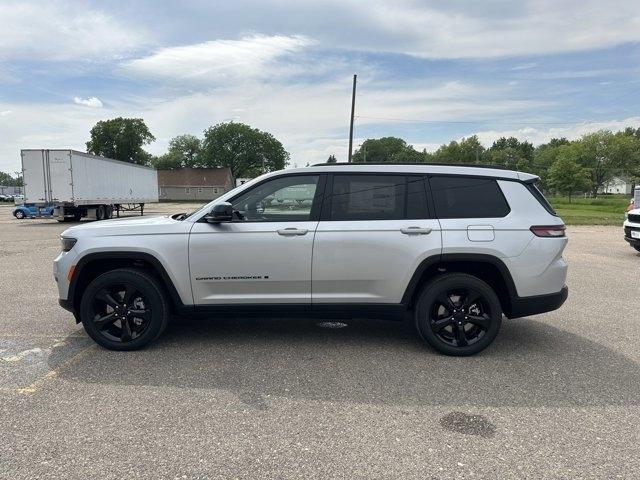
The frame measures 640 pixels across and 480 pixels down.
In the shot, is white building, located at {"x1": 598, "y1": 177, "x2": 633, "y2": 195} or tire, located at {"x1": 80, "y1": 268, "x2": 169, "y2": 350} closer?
tire, located at {"x1": 80, "y1": 268, "x2": 169, "y2": 350}

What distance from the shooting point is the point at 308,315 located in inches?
186

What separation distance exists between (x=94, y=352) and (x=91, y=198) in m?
21.8

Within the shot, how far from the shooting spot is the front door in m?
4.55

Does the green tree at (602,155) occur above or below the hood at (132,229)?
above

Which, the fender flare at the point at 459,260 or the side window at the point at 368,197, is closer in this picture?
the fender flare at the point at 459,260

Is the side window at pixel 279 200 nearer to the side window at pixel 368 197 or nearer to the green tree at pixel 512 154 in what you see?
the side window at pixel 368 197

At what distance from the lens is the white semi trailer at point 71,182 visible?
72.9ft

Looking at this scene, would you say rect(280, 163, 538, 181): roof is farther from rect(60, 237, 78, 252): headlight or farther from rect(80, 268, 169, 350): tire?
rect(60, 237, 78, 252): headlight

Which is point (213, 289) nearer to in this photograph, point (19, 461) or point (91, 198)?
point (19, 461)

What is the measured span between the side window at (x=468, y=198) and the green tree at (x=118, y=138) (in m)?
87.1

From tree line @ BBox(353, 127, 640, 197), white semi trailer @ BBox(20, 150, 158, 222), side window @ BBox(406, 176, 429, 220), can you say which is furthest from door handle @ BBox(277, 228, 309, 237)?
tree line @ BBox(353, 127, 640, 197)

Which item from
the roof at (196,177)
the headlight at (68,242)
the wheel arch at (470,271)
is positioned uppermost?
the roof at (196,177)

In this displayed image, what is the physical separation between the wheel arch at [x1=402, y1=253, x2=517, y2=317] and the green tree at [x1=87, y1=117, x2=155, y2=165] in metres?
87.2

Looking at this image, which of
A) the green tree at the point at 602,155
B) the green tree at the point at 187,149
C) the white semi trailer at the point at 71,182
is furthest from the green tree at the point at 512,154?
the white semi trailer at the point at 71,182
